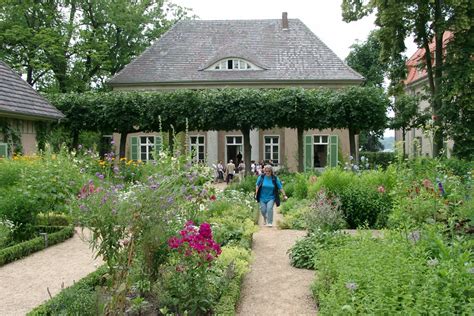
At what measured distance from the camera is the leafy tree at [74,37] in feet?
94.8

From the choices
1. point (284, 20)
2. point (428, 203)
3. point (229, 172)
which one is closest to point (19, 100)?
point (229, 172)

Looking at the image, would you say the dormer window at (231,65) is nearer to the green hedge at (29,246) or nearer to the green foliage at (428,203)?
the green foliage at (428,203)

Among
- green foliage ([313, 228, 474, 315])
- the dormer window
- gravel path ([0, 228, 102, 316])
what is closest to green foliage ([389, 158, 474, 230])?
green foliage ([313, 228, 474, 315])

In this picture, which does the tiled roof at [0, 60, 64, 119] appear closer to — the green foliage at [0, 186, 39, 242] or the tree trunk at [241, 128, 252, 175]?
the green foliage at [0, 186, 39, 242]

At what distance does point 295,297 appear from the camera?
6.04 metres

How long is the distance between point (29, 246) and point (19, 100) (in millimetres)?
9318

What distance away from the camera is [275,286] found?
6512 mm

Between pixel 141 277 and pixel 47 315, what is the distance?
1.06 meters

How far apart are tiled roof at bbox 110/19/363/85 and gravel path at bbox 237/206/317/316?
21.6 meters

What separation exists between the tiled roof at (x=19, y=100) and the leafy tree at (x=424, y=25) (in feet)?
45.2

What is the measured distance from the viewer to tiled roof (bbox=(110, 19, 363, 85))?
2942cm

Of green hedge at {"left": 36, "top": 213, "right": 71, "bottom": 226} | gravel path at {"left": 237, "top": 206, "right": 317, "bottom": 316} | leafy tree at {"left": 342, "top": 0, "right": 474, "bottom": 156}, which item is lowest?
gravel path at {"left": 237, "top": 206, "right": 317, "bottom": 316}

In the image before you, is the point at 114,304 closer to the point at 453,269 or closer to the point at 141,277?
the point at 141,277

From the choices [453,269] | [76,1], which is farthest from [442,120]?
[76,1]
